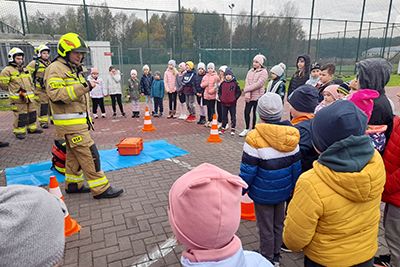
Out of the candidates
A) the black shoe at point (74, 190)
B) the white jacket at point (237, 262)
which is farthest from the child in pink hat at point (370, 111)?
the black shoe at point (74, 190)

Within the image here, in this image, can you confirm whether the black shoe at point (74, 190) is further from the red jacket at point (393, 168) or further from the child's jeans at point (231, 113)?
the child's jeans at point (231, 113)

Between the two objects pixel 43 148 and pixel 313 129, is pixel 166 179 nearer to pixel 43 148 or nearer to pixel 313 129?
pixel 313 129

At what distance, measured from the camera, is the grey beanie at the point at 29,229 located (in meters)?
0.94

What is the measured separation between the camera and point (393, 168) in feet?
8.39

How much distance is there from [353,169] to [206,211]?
970mm

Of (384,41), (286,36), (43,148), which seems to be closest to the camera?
(43,148)

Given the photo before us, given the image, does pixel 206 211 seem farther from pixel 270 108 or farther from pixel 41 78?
pixel 41 78

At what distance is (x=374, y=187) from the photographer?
1648 mm

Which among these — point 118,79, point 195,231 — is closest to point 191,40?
point 118,79

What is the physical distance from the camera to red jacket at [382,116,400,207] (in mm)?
2496

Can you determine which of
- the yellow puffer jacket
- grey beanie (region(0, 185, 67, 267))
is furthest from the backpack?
the yellow puffer jacket

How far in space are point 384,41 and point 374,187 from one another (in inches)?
1209

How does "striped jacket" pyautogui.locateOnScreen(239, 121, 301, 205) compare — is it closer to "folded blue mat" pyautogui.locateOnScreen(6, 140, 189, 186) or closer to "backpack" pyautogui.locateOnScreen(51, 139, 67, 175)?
"folded blue mat" pyautogui.locateOnScreen(6, 140, 189, 186)

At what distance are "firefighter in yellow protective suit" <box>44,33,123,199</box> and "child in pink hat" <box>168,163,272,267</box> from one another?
3.15 metres
